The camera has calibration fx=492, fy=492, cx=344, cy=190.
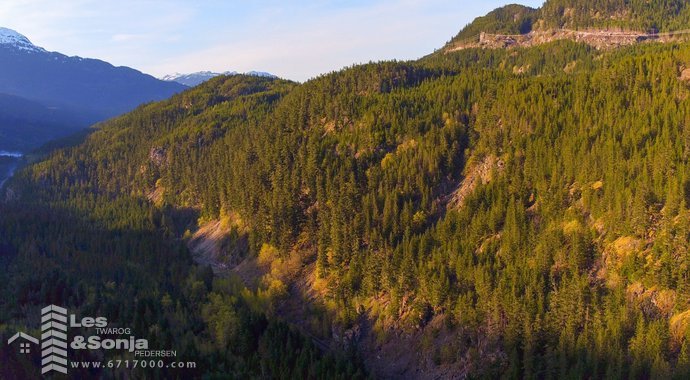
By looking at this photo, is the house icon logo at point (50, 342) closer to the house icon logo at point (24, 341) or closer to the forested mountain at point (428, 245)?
the house icon logo at point (24, 341)

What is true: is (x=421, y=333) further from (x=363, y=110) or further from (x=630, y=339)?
(x=363, y=110)

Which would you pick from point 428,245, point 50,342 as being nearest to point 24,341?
point 50,342

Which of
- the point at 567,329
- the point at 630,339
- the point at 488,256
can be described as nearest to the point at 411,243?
the point at 488,256

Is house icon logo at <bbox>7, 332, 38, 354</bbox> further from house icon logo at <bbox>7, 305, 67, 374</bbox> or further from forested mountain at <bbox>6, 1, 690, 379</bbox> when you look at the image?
forested mountain at <bbox>6, 1, 690, 379</bbox>

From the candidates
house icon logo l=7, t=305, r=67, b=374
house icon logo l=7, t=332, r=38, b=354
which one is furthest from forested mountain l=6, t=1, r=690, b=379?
house icon logo l=7, t=305, r=67, b=374

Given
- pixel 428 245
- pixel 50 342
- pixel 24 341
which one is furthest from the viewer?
pixel 428 245

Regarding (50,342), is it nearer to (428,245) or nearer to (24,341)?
(24,341)

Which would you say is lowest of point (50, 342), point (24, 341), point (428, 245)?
point (50, 342)
